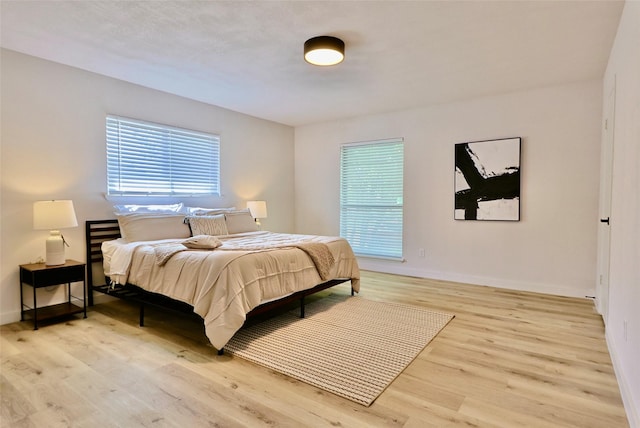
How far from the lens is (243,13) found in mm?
2537

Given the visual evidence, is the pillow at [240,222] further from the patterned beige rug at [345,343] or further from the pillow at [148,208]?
the patterned beige rug at [345,343]

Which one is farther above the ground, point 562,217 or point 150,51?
point 150,51

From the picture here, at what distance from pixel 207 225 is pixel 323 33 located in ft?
8.04

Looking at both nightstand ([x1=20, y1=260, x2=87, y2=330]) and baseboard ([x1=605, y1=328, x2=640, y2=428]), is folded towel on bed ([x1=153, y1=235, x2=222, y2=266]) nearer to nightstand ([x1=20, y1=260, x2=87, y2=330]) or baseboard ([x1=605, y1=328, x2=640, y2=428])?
nightstand ([x1=20, y1=260, x2=87, y2=330])

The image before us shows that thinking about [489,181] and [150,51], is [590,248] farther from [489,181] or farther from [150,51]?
[150,51]

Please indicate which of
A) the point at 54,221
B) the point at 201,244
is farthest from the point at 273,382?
the point at 54,221

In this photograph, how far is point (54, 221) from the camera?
3.12m

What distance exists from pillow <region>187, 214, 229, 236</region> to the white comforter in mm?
484

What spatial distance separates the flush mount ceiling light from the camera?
2869 mm

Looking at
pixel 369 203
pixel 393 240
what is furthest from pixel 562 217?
pixel 369 203

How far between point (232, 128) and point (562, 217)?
4561mm

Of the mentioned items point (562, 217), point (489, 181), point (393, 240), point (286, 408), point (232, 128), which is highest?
point (232, 128)

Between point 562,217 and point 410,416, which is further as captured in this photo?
point 562,217

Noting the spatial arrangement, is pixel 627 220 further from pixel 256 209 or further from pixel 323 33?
pixel 256 209
